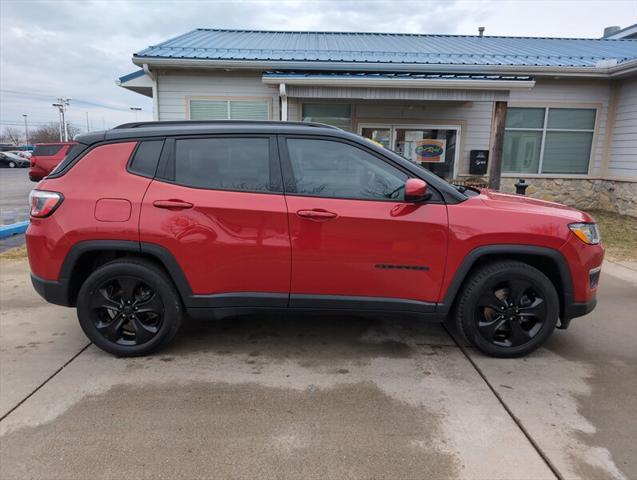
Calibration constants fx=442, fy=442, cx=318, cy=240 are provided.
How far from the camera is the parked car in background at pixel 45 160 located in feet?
57.5

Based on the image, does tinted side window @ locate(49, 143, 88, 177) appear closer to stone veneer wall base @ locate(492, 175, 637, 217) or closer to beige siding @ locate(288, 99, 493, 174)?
beige siding @ locate(288, 99, 493, 174)

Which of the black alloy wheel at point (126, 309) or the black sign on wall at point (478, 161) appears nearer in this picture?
the black alloy wheel at point (126, 309)

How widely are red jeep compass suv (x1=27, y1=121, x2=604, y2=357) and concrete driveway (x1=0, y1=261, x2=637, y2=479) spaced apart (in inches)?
15.9

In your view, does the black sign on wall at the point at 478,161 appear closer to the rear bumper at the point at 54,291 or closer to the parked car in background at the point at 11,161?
the rear bumper at the point at 54,291

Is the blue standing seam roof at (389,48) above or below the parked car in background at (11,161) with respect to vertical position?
above

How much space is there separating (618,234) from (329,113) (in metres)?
6.99

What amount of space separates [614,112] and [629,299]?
28.5ft

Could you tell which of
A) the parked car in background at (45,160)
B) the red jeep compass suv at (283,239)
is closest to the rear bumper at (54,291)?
the red jeep compass suv at (283,239)

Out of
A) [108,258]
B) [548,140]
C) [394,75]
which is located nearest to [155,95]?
[394,75]

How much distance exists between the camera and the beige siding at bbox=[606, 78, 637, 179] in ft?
35.8

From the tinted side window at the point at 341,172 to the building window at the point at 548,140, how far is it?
31.7 feet

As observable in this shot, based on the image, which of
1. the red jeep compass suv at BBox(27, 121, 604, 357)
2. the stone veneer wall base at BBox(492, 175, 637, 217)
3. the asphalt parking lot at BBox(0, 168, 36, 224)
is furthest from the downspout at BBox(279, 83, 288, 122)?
the red jeep compass suv at BBox(27, 121, 604, 357)

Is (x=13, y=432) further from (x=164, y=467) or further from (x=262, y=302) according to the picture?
(x=262, y=302)

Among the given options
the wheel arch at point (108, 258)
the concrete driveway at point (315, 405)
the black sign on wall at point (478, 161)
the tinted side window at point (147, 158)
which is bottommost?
the concrete driveway at point (315, 405)
